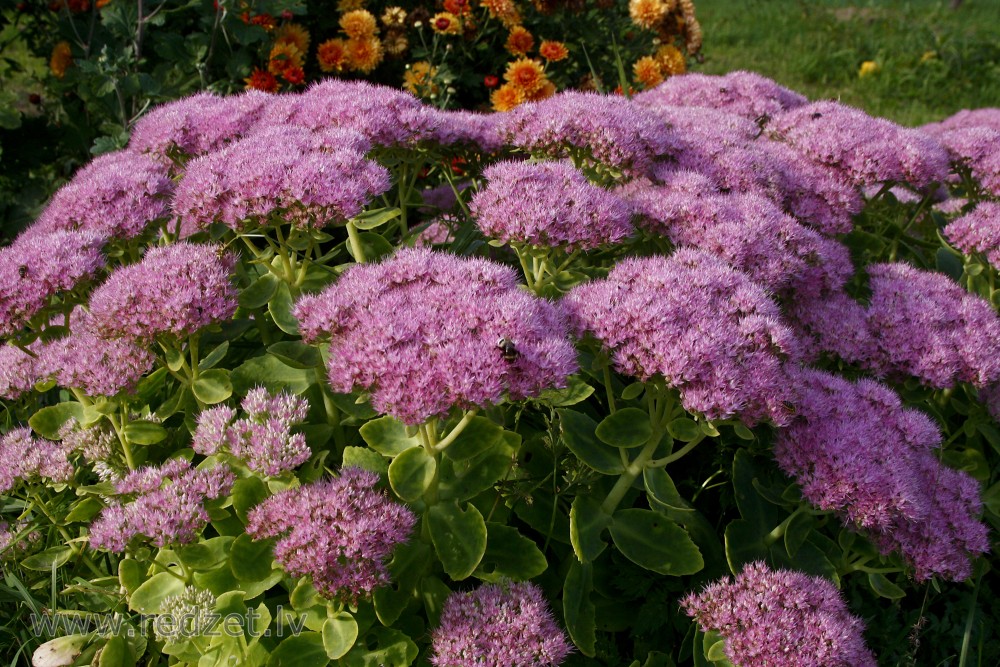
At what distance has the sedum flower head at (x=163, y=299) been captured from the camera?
6.24 feet

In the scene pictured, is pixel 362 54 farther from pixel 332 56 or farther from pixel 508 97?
pixel 508 97

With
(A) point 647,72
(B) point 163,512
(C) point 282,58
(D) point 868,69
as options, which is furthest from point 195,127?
(D) point 868,69

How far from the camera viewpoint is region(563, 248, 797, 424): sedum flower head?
178 centimetres

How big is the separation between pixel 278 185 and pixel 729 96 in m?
2.37

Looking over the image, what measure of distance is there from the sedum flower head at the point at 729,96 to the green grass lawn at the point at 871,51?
4.55m

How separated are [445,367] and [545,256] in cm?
68

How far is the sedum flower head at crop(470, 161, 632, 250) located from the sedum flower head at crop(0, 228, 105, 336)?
106 centimetres

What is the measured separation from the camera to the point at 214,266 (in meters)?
2.02

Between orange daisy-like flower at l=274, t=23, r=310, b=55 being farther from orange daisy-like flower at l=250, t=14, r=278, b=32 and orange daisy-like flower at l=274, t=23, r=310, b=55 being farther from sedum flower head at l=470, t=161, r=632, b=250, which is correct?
sedum flower head at l=470, t=161, r=632, b=250

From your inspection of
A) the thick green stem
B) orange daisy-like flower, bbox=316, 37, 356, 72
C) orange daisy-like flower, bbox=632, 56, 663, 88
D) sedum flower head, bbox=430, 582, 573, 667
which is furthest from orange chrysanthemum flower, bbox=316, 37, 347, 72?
sedum flower head, bbox=430, 582, 573, 667

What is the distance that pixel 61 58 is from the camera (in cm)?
442

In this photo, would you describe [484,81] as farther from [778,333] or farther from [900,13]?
[900,13]

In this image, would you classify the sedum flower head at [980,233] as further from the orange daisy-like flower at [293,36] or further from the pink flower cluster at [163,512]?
the orange daisy-like flower at [293,36]

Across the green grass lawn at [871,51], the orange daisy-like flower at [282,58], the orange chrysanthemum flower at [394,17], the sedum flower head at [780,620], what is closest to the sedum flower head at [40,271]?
the sedum flower head at [780,620]
